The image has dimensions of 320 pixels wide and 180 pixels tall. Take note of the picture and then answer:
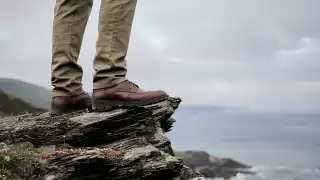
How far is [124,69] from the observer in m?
9.78

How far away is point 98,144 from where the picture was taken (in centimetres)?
1041

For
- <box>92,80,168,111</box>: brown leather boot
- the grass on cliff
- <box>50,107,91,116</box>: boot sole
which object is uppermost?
<box>92,80,168,111</box>: brown leather boot

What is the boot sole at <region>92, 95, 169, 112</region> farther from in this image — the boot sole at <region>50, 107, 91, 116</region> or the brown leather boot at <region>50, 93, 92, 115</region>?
the boot sole at <region>50, 107, 91, 116</region>

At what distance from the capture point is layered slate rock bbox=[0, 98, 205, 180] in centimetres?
882

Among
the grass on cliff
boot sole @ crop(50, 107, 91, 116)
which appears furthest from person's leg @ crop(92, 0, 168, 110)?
the grass on cliff

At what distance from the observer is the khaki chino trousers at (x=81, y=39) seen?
9.37m

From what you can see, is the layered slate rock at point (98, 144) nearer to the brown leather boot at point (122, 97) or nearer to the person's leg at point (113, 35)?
the brown leather boot at point (122, 97)

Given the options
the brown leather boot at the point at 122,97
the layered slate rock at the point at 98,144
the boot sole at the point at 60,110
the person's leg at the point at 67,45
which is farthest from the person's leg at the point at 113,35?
the boot sole at the point at 60,110

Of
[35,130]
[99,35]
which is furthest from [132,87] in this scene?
[35,130]

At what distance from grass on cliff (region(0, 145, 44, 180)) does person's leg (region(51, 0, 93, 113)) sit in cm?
180

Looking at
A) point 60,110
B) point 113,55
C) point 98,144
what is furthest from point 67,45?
point 98,144

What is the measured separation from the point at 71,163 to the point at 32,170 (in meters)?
→ 0.61

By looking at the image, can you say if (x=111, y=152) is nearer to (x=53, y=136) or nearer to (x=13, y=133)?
(x=53, y=136)

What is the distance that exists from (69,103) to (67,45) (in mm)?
1264
